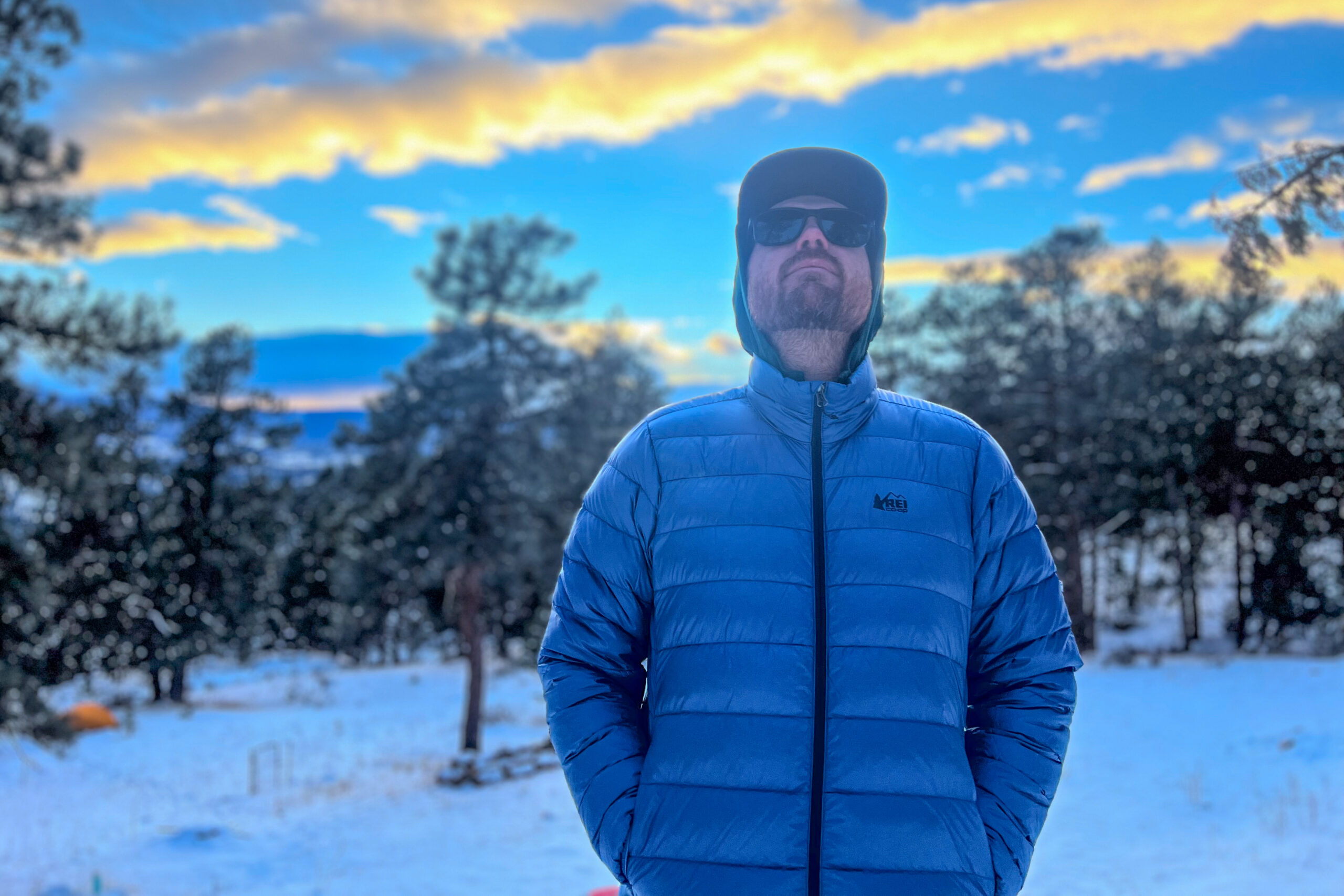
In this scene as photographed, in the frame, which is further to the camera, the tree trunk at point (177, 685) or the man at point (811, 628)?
the tree trunk at point (177, 685)

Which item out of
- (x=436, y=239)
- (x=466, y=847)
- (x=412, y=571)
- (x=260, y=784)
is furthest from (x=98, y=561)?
(x=466, y=847)

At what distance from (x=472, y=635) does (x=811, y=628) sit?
57.6 feet

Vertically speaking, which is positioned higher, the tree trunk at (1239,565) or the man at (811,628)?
the man at (811,628)

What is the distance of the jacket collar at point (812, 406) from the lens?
212cm

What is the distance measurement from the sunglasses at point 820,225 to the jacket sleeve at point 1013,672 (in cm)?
65

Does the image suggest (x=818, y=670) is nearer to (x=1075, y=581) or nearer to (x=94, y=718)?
(x=1075, y=581)

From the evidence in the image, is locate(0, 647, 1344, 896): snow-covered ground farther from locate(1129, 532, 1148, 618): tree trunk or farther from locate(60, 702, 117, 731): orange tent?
locate(1129, 532, 1148, 618): tree trunk

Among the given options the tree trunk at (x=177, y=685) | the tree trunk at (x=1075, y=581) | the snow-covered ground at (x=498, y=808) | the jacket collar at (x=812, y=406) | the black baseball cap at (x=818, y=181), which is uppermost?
the black baseball cap at (x=818, y=181)

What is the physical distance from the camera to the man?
1.89 metres

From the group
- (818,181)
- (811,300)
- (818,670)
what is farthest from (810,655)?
(818,181)

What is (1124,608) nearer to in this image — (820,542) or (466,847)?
(466,847)

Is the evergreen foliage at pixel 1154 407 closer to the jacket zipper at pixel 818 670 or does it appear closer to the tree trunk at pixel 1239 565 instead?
the tree trunk at pixel 1239 565

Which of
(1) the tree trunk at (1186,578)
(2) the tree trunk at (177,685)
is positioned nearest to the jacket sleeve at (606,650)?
(1) the tree trunk at (1186,578)

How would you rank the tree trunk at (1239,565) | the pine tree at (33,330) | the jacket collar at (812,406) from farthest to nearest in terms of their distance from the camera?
the tree trunk at (1239,565)
the pine tree at (33,330)
the jacket collar at (812,406)
